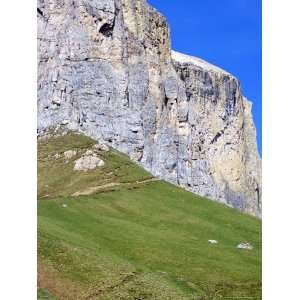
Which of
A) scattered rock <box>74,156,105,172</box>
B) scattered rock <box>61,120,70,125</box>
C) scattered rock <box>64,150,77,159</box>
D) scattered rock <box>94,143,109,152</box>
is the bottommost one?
scattered rock <box>74,156,105,172</box>

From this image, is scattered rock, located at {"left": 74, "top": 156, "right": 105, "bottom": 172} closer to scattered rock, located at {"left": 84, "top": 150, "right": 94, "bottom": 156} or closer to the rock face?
scattered rock, located at {"left": 84, "top": 150, "right": 94, "bottom": 156}

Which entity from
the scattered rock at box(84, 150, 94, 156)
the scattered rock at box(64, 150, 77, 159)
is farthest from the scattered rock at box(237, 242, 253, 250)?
the scattered rock at box(64, 150, 77, 159)

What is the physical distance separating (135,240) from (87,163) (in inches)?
1858

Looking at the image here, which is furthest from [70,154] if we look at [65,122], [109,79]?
[109,79]

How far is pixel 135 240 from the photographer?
2450 inches

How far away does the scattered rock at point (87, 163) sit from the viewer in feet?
351

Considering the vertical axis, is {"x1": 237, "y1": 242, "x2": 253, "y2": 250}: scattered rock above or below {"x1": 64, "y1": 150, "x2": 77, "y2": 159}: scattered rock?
below

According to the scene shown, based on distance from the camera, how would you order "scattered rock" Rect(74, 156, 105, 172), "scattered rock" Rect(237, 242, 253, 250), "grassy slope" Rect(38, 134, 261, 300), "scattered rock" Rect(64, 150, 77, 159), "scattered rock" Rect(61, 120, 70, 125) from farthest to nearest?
1. "scattered rock" Rect(61, 120, 70, 125)
2. "scattered rock" Rect(64, 150, 77, 159)
3. "scattered rock" Rect(74, 156, 105, 172)
4. "scattered rock" Rect(237, 242, 253, 250)
5. "grassy slope" Rect(38, 134, 261, 300)

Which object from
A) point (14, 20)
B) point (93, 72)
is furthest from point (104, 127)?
point (14, 20)

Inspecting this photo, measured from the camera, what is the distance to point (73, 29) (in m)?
144

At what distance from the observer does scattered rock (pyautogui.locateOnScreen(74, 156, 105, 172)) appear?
106938 millimetres

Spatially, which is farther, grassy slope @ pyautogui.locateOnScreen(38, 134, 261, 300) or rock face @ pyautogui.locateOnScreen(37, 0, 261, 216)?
rock face @ pyautogui.locateOnScreen(37, 0, 261, 216)

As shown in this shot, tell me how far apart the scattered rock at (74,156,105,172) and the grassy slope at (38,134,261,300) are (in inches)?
56.2
